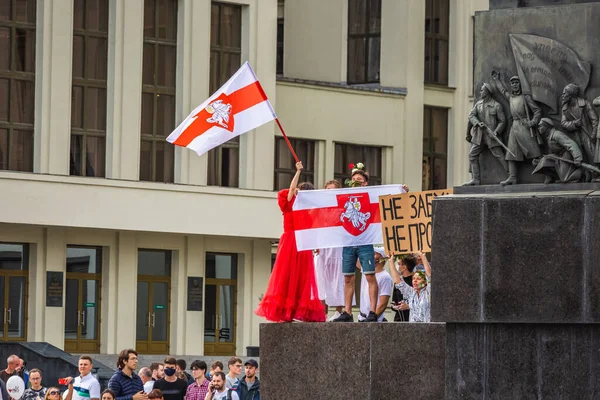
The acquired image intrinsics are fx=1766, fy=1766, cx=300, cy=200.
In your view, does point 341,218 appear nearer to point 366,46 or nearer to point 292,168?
point 292,168

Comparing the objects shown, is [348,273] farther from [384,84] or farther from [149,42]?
[384,84]

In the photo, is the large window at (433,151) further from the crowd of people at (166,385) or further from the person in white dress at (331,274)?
the person in white dress at (331,274)

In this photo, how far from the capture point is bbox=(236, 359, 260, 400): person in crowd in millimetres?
20500

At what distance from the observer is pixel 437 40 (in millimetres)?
55375

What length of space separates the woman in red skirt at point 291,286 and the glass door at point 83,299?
1294 inches

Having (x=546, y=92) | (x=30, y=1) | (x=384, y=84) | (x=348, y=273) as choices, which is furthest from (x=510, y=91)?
(x=384, y=84)

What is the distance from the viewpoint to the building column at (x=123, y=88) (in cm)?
4809

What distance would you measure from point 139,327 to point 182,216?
3443 mm

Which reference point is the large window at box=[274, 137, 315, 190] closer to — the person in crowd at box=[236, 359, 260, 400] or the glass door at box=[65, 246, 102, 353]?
the glass door at box=[65, 246, 102, 353]

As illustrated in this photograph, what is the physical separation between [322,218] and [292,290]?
2.74ft

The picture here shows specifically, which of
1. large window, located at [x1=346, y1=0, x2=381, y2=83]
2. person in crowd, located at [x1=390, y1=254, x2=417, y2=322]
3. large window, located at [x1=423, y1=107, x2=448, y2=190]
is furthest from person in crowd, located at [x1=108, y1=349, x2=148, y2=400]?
large window, located at [x1=423, y1=107, x2=448, y2=190]

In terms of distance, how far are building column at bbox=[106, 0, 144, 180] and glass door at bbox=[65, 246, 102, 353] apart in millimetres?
2620

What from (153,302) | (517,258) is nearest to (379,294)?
(517,258)

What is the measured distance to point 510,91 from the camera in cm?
1312
